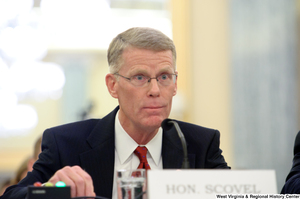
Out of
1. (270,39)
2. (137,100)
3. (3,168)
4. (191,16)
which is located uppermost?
(191,16)

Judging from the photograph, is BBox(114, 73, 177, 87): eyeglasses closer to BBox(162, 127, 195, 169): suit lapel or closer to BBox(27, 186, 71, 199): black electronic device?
BBox(162, 127, 195, 169): suit lapel

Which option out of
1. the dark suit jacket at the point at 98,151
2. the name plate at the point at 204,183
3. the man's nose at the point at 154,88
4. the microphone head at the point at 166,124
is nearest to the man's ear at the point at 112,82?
the dark suit jacket at the point at 98,151

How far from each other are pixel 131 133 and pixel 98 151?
21 centimetres

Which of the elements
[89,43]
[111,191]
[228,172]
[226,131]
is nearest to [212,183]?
[228,172]

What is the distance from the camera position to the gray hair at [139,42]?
181 centimetres

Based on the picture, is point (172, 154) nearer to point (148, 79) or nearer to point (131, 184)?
point (148, 79)

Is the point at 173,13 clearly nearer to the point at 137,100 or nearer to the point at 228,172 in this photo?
the point at 137,100

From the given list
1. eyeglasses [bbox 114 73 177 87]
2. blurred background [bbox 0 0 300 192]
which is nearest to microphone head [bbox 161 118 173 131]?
eyeglasses [bbox 114 73 177 87]

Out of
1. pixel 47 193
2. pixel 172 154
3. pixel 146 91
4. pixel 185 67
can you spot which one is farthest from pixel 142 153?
pixel 185 67

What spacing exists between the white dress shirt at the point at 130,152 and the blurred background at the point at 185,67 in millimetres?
3924

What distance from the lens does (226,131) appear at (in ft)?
19.3

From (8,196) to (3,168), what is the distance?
510 cm

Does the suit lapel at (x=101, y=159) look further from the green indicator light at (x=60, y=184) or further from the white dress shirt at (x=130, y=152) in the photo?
the green indicator light at (x=60, y=184)

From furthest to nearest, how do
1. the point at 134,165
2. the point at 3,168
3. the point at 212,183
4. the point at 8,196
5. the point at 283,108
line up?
the point at 3,168 → the point at 283,108 → the point at 134,165 → the point at 8,196 → the point at 212,183
